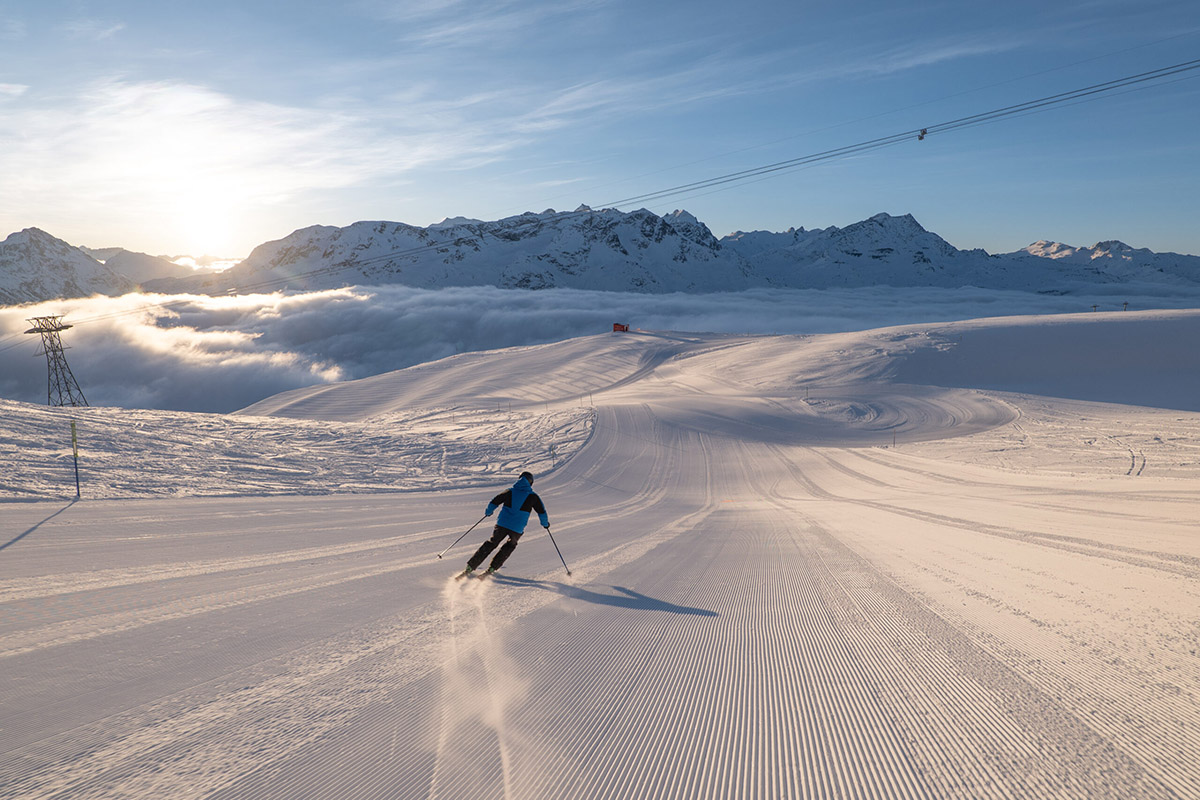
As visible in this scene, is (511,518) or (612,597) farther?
(511,518)

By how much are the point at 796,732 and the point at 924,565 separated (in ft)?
20.9

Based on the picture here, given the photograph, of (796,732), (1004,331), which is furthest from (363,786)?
(1004,331)

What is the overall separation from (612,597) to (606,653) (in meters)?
2.29

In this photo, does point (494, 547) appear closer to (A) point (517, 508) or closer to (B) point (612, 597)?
(A) point (517, 508)

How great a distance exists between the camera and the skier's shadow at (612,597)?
723cm

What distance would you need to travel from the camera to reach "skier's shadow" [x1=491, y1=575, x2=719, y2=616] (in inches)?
285

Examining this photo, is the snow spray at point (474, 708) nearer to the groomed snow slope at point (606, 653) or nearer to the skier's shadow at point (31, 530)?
the groomed snow slope at point (606, 653)

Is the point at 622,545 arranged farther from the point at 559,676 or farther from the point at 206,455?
the point at 206,455

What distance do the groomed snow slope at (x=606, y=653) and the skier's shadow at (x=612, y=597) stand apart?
0.07 meters

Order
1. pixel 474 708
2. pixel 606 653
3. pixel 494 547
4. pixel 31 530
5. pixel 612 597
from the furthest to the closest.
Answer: pixel 31 530 → pixel 494 547 → pixel 612 597 → pixel 606 653 → pixel 474 708

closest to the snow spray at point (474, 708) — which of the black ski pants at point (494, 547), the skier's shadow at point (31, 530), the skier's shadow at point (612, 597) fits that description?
the skier's shadow at point (612, 597)

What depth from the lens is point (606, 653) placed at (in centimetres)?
561

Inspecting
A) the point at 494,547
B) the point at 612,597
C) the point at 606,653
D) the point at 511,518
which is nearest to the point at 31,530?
the point at 494,547

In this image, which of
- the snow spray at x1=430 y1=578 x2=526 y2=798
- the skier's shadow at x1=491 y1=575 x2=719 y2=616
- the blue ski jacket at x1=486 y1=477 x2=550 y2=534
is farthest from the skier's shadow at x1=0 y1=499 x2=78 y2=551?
the snow spray at x1=430 y1=578 x2=526 y2=798
